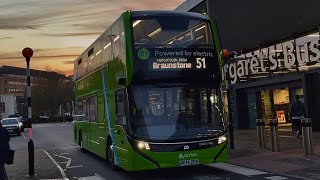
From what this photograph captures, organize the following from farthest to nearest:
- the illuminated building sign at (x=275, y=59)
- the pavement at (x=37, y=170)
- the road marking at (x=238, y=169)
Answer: the illuminated building sign at (x=275, y=59)
the pavement at (x=37, y=170)
the road marking at (x=238, y=169)

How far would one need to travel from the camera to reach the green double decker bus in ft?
32.0

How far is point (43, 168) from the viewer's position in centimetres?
1329

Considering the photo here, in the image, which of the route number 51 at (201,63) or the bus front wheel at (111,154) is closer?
the route number 51 at (201,63)

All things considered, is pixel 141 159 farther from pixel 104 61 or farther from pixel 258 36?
pixel 258 36

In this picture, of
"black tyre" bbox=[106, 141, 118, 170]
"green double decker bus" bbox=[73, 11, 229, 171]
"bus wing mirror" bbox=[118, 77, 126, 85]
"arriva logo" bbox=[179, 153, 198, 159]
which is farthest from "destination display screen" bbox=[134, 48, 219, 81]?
"black tyre" bbox=[106, 141, 118, 170]

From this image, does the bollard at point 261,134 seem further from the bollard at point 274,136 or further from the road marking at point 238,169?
the road marking at point 238,169

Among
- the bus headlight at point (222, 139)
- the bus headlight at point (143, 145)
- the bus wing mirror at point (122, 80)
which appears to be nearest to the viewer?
the bus headlight at point (143, 145)

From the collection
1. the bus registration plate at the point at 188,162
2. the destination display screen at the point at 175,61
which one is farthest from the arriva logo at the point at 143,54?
the bus registration plate at the point at 188,162

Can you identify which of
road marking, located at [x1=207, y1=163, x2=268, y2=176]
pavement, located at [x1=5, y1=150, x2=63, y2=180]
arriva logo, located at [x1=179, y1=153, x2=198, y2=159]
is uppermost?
arriva logo, located at [x1=179, y1=153, x2=198, y2=159]

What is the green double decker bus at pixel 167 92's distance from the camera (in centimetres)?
975

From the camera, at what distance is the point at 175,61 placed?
33.5ft

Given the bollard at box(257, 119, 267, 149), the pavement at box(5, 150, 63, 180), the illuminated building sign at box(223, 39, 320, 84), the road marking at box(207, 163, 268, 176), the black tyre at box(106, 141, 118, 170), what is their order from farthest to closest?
the illuminated building sign at box(223, 39, 320, 84) → the bollard at box(257, 119, 267, 149) → the black tyre at box(106, 141, 118, 170) → the pavement at box(5, 150, 63, 180) → the road marking at box(207, 163, 268, 176)

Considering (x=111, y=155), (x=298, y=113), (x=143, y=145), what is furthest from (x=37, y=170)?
(x=298, y=113)

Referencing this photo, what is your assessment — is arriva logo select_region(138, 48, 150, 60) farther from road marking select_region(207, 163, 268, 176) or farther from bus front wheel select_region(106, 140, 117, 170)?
road marking select_region(207, 163, 268, 176)
